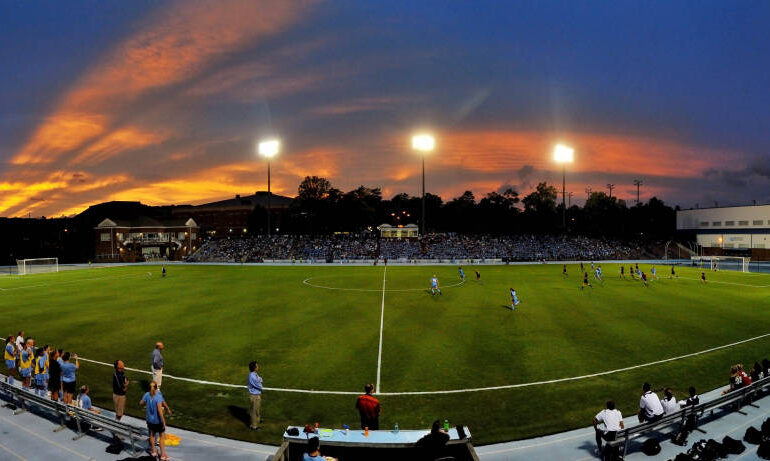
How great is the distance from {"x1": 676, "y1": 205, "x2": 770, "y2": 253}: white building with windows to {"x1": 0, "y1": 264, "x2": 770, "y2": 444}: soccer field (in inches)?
2478

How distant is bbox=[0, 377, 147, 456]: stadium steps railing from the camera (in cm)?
1043

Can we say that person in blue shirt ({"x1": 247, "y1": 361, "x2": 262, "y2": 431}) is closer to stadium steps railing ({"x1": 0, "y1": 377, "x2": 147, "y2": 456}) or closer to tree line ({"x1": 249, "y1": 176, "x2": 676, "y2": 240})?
stadium steps railing ({"x1": 0, "y1": 377, "x2": 147, "y2": 456})

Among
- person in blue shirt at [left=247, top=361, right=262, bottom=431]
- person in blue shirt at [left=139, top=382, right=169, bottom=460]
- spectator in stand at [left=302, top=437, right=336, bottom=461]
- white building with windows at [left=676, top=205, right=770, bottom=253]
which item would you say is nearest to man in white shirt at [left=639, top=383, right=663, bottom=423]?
spectator in stand at [left=302, top=437, right=336, bottom=461]

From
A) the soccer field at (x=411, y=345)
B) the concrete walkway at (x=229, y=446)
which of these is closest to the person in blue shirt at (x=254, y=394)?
the soccer field at (x=411, y=345)

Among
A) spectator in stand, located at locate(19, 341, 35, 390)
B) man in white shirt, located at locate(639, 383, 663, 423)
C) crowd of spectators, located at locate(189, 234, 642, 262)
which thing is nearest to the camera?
man in white shirt, located at locate(639, 383, 663, 423)

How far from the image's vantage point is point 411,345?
2077 cm

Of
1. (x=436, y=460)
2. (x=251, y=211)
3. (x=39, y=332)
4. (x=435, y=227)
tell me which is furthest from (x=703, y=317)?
(x=251, y=211)

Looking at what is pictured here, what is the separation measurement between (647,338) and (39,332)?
3320 cm

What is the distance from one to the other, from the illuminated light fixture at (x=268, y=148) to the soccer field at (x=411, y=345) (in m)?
41.6

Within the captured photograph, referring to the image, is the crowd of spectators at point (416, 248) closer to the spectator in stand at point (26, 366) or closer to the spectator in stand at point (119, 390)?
the spectator in stand at point (26, 366)

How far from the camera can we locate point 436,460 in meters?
7.57

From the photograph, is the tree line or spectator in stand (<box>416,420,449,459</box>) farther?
the tree line

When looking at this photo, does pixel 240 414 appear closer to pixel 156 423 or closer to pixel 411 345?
pixel 156 423

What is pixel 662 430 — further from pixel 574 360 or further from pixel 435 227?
pixel 435 227
